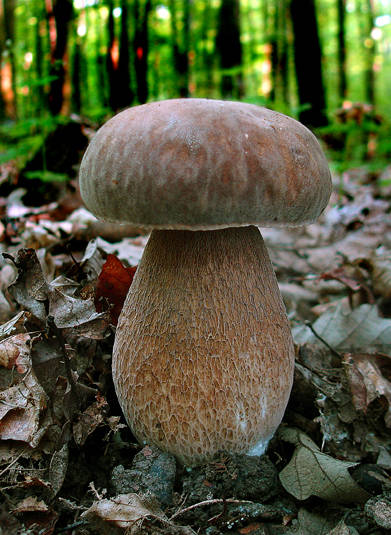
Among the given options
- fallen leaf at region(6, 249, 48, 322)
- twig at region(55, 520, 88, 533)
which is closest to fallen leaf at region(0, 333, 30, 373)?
fallen leaf at region(6, 249, 48, 322)

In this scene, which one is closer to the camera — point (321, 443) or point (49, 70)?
point (321, 443)

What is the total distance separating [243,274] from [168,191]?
22.9 inches

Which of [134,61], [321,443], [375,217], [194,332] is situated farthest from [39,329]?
[375,217]

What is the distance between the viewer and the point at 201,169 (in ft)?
4.77

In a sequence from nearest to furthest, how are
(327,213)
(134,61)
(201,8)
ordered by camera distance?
(134,61)
(327,213)
(201,8)

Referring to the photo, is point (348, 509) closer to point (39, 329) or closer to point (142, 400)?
point (142, 400)

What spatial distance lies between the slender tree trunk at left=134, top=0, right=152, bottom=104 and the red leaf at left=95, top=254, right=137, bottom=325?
3.61m

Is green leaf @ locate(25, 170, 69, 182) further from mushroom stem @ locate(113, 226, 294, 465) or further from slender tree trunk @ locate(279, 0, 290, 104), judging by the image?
slender tree trunk @ locate(279, 0, 290, 104)

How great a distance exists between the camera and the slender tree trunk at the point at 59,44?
5258 mm

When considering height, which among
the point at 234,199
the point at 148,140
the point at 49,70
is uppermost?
the point at 49,70

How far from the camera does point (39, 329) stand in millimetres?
2092

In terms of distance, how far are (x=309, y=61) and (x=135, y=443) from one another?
307 inches

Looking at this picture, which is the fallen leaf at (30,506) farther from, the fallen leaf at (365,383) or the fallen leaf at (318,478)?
the fallen leaf at (365,383)

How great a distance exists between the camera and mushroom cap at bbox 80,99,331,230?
1461mm
